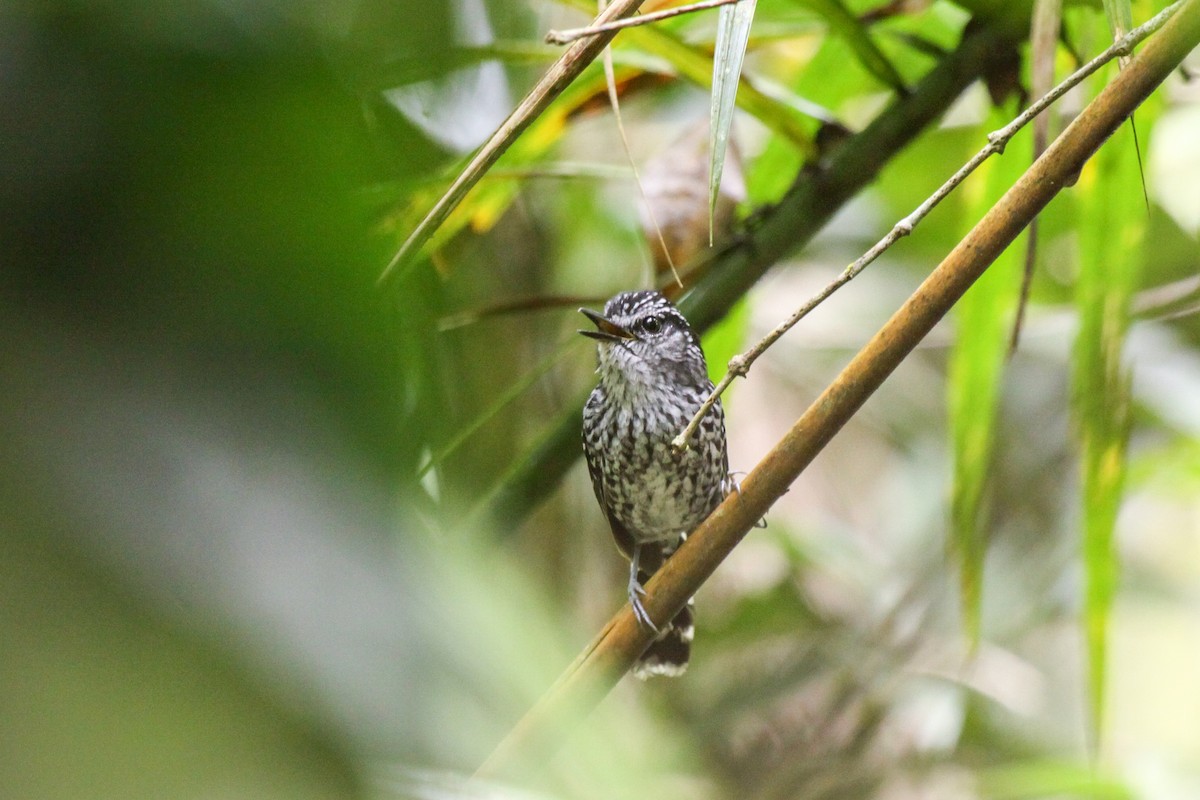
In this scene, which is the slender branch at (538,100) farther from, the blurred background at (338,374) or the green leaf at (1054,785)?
the green leaf at (1054,785)

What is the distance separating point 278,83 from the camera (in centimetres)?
39

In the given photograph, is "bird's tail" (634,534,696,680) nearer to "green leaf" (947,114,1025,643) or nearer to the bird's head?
the bird's head

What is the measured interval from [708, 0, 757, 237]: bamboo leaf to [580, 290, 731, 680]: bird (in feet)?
3.64

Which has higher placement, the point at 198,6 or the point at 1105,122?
the point at 1105,122

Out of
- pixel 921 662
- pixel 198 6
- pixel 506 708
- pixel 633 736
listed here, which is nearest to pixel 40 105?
pixel 198 6

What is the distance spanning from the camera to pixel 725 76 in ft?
4.09

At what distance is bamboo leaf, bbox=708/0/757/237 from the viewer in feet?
3.90

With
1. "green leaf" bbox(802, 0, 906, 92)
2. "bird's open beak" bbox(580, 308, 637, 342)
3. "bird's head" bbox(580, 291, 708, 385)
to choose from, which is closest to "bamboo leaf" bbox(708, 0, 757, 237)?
"green leaf" bbox(802, 0, 906, 92)

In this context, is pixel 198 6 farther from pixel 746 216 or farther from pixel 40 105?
pixel 746 216

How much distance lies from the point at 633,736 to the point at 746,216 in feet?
5.80

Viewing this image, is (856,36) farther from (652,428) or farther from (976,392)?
(652,428)

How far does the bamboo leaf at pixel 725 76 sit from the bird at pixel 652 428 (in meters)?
1.11

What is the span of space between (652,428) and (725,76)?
126 centimetres

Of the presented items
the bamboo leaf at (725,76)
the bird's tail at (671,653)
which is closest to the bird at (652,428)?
the bird's tail at (671,653)
